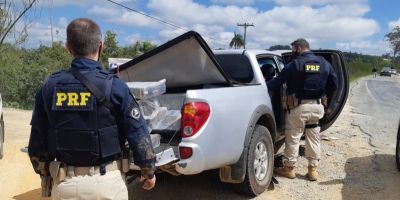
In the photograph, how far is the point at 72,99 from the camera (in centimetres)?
262

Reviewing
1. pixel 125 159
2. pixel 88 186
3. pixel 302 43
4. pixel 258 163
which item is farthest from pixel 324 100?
pixel 88 186

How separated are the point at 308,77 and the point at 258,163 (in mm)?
1453

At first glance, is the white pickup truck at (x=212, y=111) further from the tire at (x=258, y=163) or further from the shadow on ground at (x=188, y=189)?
the shadow on ground at (x=188, y=189)

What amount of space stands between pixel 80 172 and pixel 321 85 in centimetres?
411

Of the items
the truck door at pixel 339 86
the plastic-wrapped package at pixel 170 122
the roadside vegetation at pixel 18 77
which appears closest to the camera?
the plastic-wrapped package at pixel 170 122

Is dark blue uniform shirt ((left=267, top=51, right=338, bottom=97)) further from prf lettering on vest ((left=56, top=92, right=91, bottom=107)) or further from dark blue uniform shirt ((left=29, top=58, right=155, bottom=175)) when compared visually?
prf lettering on vest ((left=56, top=92, right=91, bottom=107))

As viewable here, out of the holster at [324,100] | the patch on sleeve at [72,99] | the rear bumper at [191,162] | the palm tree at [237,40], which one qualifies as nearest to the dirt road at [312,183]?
the holster at [324,100]

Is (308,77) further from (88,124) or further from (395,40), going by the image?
(395,40)

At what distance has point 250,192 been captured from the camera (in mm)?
5082

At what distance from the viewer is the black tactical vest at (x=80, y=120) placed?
2623 mm

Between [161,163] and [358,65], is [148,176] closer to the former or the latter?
[161,163]

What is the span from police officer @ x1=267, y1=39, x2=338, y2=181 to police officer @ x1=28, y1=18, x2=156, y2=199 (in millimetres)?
3531

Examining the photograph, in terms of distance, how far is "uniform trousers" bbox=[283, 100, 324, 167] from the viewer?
608cm

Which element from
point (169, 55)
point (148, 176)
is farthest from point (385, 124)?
point (148, 176)
